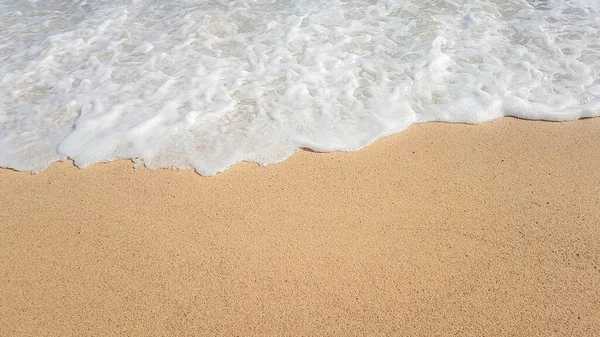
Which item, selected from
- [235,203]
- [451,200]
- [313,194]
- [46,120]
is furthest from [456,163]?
[46,120]

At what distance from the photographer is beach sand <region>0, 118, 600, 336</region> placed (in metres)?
2.56

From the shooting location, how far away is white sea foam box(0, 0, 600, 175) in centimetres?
379

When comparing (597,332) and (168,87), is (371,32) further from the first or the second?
(597,332)

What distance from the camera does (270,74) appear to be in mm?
4469

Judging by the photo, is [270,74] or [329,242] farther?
[270,74]

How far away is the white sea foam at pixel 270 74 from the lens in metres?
3.79

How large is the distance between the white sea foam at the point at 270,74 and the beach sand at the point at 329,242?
0.80 ft

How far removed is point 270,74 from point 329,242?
205 cm

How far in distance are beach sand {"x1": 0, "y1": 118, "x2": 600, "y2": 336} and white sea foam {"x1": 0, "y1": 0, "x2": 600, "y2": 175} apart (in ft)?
0.80

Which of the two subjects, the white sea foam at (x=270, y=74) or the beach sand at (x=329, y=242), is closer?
the beach sand at (x=329, y=242)

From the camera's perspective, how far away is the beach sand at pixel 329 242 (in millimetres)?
2557

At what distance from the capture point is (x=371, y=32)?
503 centimetres

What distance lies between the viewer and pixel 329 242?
9.63 ft

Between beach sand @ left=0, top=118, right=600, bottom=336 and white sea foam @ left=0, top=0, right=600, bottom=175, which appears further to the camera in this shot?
white sea foam @ left=0, top=0, right=600, bottom=175
